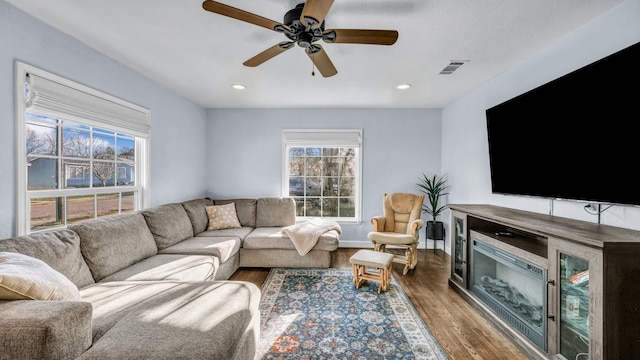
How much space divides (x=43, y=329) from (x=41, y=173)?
5.33ft

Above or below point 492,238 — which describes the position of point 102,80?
above

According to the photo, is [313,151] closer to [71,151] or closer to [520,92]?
[520,92]

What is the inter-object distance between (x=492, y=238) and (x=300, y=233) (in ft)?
6.79

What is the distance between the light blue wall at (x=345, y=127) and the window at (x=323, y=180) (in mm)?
186

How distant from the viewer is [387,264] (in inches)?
108

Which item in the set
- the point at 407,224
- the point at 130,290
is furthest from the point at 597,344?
the point at 130,290

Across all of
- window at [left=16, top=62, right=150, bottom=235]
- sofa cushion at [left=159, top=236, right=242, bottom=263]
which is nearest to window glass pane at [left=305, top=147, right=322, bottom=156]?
sofa cushion at [left=159, top=236, right=242, bottom=263]

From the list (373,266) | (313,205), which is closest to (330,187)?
(313,205)

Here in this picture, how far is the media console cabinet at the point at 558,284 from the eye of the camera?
1349mm

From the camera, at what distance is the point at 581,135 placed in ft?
5.80

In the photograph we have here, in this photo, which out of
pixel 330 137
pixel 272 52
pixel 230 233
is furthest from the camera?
pixel 330 137

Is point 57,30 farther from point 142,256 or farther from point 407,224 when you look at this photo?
point 407,224

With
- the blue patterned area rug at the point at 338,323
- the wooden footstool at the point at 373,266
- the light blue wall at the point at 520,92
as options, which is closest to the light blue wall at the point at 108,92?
the blue patterned area rug at the point at 338,323

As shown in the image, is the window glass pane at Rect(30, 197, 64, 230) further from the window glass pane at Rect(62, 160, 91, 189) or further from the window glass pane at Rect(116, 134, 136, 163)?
the window glass pane at Rect(116, 134, 136, 163)
